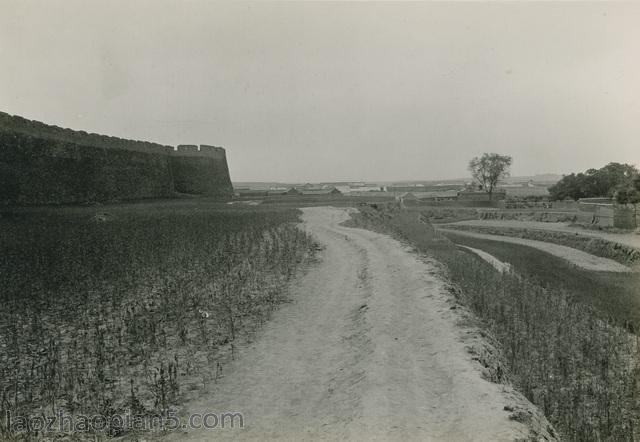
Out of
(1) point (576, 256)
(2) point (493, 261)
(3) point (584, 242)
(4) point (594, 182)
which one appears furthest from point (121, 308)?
(4) point (594, 182)

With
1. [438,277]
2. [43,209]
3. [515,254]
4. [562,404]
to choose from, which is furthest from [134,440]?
[515,254]

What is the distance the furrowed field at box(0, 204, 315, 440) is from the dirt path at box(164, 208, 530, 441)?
2.25 feet

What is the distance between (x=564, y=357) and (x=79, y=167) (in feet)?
74.3

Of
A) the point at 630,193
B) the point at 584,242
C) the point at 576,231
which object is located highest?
the point at 630,193

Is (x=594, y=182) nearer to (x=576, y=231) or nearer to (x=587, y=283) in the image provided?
(x=576, y=231)

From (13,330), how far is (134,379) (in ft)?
8.14

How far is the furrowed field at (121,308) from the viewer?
19.9 ft

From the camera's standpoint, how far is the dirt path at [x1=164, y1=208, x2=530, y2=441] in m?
5.00

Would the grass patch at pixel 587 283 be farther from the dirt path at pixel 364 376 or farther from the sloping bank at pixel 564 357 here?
the dirt path at pixel 364 376

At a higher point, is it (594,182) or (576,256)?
(594,182)

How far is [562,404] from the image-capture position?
7777 mm

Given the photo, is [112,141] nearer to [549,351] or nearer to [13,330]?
[13,330]

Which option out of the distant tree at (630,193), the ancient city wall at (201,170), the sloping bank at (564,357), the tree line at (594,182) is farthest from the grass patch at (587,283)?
the tree line at (594,182)

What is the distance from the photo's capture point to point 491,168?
88875 mm
